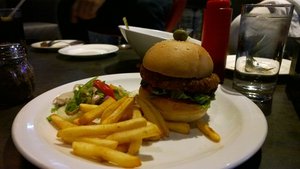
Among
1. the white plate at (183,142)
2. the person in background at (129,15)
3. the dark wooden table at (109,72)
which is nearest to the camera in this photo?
the white plate at (183,142)

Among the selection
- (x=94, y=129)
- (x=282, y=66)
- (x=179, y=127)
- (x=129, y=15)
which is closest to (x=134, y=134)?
(x=94, y=129)

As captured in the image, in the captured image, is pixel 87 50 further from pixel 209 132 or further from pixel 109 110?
pixel 209 132

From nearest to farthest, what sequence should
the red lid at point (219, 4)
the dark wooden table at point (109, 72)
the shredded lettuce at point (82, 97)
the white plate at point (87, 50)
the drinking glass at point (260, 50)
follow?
the dark wooden table at point (109, 72), the shredded lettuce at point (82, 97), the drinking glass at point (260, 50), the red lid at point (219, 4), the white plate at point (87, 50)

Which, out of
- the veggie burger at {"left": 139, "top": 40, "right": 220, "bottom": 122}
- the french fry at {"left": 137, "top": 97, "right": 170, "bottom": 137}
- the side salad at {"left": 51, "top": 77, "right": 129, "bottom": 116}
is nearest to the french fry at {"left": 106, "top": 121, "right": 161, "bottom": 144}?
the french fry at {"left": 137, "top": 97, "right": 170, "bottom": 137}

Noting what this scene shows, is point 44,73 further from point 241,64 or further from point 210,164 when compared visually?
point 210,164

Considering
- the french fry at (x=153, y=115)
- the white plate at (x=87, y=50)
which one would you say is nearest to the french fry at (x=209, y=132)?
the french fry at (x=153, y=115)

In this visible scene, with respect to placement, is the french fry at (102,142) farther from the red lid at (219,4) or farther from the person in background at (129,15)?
the person in background at (129,15)
